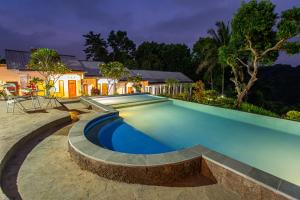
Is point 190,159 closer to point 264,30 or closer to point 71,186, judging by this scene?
point 71,186

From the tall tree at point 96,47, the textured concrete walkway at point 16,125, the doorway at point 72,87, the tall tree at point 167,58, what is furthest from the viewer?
the tall tree at point 96,47

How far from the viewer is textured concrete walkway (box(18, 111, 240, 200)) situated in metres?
3.01

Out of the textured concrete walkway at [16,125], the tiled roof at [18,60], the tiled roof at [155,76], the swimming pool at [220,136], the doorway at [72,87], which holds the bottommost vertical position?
the swimming pool at [220,136]

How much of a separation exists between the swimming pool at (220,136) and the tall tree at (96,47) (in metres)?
32.9

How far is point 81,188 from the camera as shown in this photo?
10.5 feet

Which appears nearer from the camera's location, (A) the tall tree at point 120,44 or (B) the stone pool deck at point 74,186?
(B) the stone pool deck at point 74,186

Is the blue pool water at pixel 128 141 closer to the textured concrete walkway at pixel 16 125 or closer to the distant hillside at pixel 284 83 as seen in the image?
the textured concrete walkway at pixel 16 125

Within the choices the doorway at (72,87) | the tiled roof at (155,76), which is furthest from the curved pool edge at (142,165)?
the tiled roof at (155,76)

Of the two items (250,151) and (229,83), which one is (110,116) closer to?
(250,151)

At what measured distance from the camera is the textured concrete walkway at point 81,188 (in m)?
3.01

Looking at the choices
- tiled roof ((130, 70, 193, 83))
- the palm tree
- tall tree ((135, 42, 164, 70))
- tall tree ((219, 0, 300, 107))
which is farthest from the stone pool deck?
tall tree ((135, 42, 164, 70))

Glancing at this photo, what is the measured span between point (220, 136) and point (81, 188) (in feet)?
19.1

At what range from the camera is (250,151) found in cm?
589

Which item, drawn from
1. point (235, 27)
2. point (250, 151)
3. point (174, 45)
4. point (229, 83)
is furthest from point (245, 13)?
point (174, 45)
